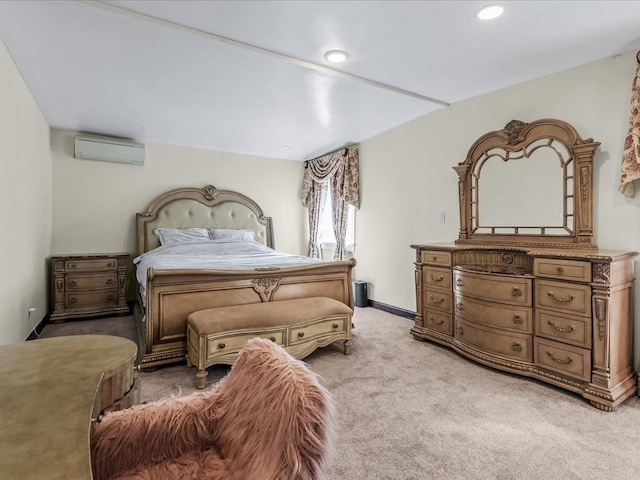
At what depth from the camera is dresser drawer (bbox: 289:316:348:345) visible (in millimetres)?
2582

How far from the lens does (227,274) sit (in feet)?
9.07

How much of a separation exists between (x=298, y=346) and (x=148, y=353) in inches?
43.5

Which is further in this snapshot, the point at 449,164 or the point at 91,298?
the point at 91,298

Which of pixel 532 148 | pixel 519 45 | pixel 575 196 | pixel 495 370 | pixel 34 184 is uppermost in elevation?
pixel 519 45

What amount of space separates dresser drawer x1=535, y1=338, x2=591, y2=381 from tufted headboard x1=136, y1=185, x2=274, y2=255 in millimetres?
3802

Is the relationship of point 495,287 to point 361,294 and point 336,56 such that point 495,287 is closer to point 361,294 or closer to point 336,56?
point 336,56

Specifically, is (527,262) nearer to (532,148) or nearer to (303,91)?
(532,148)

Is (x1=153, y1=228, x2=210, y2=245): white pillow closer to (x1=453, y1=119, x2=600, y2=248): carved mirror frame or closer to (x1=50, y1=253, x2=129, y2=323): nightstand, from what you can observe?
(x1=50, y1=253, x2=129, y2=323): nightstand

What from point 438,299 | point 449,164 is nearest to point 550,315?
point 438,299

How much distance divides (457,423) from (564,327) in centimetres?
98

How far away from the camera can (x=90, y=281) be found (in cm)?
386

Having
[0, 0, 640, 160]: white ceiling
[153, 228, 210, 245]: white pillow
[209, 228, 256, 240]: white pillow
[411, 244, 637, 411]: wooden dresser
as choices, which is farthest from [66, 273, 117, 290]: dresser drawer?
[411, 244, 637, 411]: wooden dresser

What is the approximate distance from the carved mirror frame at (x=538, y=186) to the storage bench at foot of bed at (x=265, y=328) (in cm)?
149

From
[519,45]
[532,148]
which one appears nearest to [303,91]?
[519,45]
